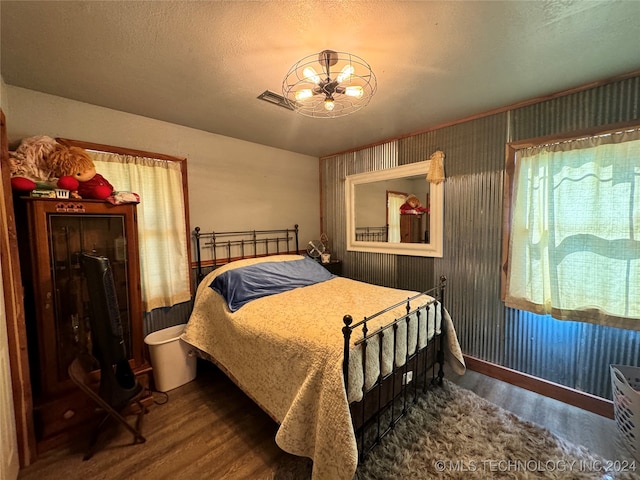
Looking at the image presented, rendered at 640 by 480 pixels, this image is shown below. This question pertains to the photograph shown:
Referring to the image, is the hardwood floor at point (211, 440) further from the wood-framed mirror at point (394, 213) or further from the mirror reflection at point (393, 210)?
the mirror reflection at point (393, 210)

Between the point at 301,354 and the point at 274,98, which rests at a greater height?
the point at 274,98

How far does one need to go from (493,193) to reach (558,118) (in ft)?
2.36

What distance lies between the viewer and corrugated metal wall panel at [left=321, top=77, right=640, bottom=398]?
1.98m

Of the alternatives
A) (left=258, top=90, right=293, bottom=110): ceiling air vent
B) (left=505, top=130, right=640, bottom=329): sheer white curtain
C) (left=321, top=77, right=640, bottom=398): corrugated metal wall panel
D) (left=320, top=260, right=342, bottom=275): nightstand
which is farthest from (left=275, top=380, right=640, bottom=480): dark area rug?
(left=258, top=90, right=293, bottom=110): ceiling air vent

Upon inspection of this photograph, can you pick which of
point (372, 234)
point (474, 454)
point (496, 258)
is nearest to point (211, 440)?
point (474, 454)

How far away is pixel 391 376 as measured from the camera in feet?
5.91

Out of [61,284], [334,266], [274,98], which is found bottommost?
[334,266]

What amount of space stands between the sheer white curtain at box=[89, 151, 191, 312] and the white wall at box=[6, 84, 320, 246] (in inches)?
7.4

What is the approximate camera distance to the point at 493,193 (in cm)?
246

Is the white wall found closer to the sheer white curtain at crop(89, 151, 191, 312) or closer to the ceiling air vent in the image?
the sheer white curtain at crop(89, 151, 191, 312)

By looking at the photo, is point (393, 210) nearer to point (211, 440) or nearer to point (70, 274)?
point (211, 440)

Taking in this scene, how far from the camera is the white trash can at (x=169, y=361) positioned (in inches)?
92.1

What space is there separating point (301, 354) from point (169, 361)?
1574 mm

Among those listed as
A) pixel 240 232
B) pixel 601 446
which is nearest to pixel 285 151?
pixel 240 232
